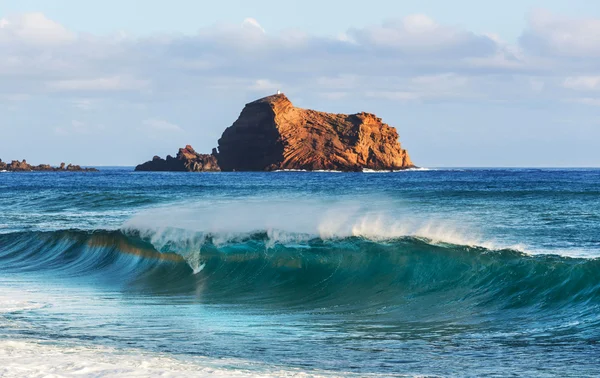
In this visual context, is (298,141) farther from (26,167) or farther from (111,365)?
(111,365)

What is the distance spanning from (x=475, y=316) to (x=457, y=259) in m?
3.42

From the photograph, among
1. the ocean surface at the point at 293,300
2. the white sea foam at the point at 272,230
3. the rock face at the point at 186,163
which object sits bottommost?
the ocean surface at the point at 293,300

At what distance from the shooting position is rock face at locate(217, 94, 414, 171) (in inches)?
5689

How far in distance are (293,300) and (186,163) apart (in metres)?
140

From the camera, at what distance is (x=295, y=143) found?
14500cm

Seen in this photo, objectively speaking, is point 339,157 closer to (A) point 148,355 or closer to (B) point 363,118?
(B) point 363,118

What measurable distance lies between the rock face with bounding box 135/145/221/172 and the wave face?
13057 cm

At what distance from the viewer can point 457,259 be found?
1431 centimetres

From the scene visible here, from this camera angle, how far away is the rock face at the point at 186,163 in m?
151

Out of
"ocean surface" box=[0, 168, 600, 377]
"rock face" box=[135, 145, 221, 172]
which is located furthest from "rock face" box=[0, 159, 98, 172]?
"ocean surface" box=[0, 168, 600, 377]

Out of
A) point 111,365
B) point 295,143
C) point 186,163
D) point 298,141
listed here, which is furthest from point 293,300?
point 186,163

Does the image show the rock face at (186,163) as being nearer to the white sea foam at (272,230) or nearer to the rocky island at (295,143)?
the rocky island at (295,143)

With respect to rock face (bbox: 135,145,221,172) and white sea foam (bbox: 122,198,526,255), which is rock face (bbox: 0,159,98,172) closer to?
rock face (bbox: 135,145,221,172)

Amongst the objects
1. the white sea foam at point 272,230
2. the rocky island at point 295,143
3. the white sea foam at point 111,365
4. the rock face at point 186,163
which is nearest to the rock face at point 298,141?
the rocky island at point 295,143
